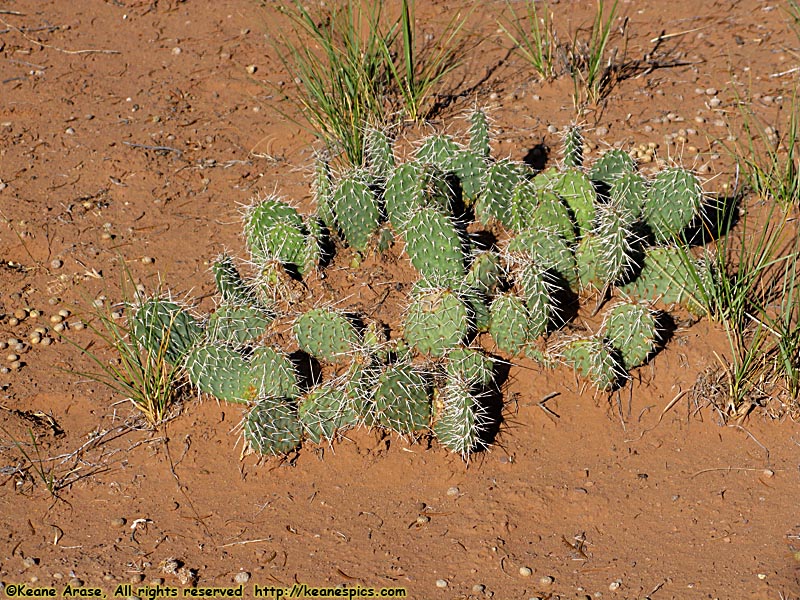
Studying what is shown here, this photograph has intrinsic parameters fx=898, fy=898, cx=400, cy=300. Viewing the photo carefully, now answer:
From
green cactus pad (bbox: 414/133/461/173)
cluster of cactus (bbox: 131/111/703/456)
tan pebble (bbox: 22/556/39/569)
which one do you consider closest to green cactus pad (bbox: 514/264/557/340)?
cluster of cactus (bbox: 131/111/703/456)

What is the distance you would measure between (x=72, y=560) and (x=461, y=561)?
56.4 inches

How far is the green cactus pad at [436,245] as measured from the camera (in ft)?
13.1

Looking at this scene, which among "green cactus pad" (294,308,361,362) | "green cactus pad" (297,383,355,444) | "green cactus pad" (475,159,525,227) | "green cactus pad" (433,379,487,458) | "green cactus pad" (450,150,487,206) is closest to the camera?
"green cactus pad" (433,379,487,458)

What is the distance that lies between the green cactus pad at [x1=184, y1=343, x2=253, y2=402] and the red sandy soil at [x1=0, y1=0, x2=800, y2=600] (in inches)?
6.8

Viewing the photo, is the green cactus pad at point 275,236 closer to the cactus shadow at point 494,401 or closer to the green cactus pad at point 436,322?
the green cactus pad at point 436,322

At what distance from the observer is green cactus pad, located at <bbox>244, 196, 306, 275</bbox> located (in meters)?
4.29

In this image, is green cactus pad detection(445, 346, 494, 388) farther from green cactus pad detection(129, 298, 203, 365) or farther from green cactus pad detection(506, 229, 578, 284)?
green cactus pad detection(129, 298, 203, 365)

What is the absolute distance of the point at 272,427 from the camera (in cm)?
359

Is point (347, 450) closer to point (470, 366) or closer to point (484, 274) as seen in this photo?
point (470, 366)

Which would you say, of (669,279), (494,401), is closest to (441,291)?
(494,401)

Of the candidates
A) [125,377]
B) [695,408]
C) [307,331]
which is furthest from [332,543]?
[695,408]

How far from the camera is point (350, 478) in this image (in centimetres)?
365

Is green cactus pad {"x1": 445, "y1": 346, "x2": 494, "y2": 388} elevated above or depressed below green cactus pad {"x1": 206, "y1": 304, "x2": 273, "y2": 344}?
below

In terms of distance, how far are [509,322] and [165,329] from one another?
4.84 ft
